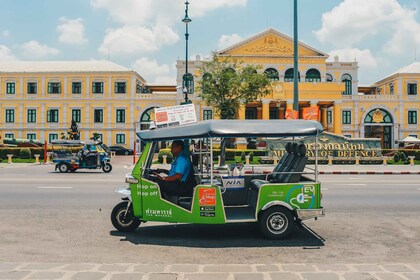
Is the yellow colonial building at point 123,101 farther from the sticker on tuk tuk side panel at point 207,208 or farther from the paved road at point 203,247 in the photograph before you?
the sticker on tuk tuk side panel at point 207,208

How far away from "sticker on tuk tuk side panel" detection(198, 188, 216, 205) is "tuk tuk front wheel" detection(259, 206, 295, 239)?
958 mm

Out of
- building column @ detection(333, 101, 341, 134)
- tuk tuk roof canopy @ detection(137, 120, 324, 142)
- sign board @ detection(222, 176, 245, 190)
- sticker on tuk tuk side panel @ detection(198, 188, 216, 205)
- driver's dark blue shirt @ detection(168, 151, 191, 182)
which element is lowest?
sticker on tuk tuk side panel @ detection(198, 188, 216, 205)

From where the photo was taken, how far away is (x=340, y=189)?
52.8 ft

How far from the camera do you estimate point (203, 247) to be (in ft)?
24.3

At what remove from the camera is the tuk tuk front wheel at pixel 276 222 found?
26.0 ft

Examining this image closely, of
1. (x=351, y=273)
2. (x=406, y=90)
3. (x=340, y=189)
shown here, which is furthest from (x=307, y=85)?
(x=351, y=273)

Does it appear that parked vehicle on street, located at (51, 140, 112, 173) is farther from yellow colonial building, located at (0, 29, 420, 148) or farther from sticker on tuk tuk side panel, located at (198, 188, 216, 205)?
yellow colonial building, located at (0, 29, 420, 148)

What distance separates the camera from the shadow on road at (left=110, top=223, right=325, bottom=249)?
301 inches

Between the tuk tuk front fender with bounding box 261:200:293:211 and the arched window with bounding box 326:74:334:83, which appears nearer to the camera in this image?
the tuk tuk front fender with bounding box 261:200:293:211

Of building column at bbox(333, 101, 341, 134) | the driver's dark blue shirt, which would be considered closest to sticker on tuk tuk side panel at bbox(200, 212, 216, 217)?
the driver's dark blue shirt

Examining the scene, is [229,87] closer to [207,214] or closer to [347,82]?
[347,82]

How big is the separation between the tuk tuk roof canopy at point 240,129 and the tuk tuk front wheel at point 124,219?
4.96 feet

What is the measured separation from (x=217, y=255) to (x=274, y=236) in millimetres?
1438

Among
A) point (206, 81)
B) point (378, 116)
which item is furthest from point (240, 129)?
point (378, 116)
